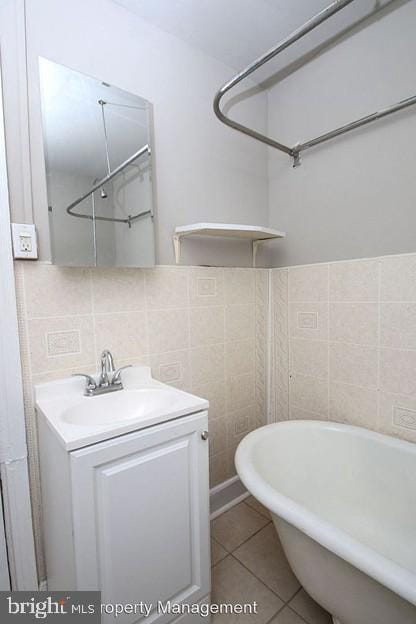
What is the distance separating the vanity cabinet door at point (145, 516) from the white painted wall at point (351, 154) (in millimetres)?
1157

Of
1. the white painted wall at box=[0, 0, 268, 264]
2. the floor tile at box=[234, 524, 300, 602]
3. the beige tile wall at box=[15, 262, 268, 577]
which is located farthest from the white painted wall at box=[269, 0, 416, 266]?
the floor tile at box=[234, 524, 300, 602]

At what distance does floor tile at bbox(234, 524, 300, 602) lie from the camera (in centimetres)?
120

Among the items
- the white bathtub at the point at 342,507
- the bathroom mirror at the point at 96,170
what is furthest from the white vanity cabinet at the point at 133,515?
the bathroom mirror at the point at 96,170

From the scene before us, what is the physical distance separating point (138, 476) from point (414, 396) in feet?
3.92

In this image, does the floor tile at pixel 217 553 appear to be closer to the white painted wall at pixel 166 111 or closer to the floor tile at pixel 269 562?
the floor tile at pixel 269 562

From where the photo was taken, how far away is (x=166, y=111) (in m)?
1.39

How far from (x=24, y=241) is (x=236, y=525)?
1693 mm

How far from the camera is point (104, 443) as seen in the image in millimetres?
804

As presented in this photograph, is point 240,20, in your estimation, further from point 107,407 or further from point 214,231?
point 107,407

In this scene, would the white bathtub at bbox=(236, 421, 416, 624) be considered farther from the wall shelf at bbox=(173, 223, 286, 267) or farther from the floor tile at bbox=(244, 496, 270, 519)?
the wall shelf at bbox=(173, 223, 286, 267)

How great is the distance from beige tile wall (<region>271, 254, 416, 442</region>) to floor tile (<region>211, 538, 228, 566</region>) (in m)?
0.76

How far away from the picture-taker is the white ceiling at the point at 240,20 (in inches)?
49.4

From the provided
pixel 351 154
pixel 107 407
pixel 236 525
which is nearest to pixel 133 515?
pixel 107 407

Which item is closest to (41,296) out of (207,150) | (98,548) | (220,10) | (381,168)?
(98,548)
